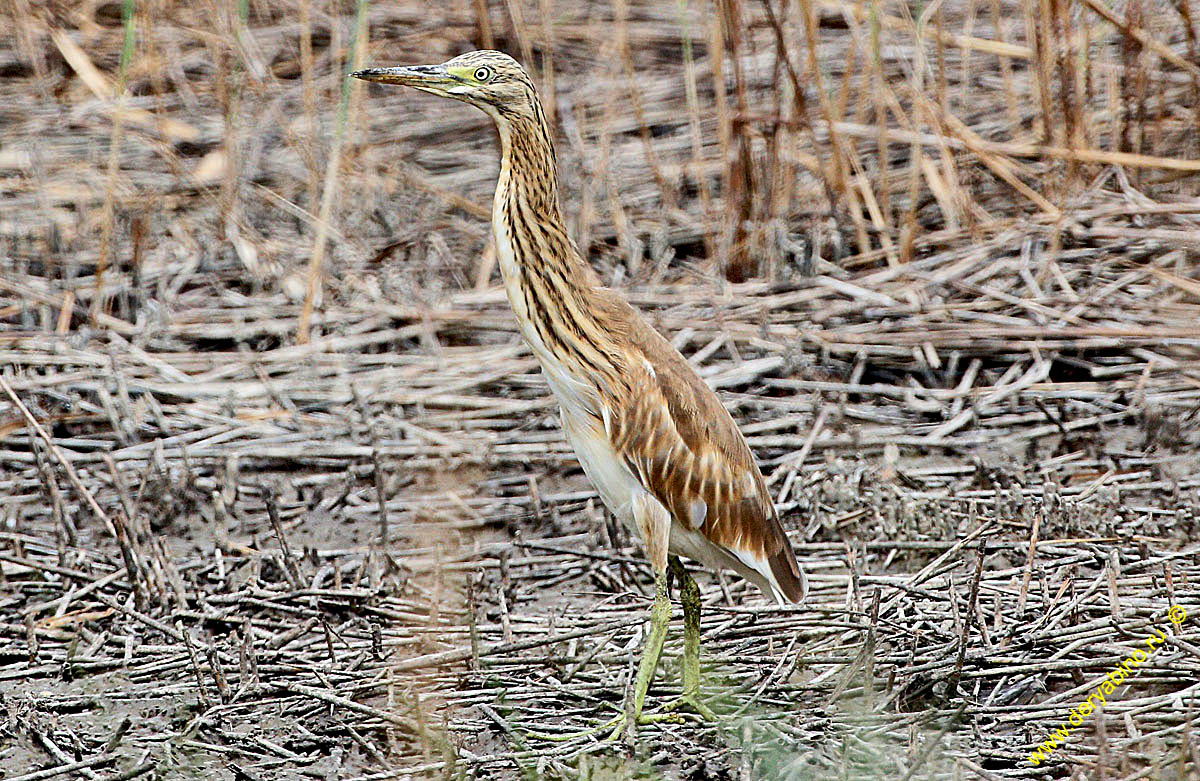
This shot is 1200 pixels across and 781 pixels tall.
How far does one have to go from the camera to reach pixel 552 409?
189 inches

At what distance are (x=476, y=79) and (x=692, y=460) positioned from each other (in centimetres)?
99

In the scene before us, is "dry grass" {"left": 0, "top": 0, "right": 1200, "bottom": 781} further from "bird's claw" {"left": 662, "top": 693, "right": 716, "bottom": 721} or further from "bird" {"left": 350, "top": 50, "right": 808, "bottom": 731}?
"bird" {"left": 350, "top": 50, "right": 808, "bottom": 731}

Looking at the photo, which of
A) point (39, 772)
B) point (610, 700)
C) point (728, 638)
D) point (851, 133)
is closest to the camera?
point (39, 772)

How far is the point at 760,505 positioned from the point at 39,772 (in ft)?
5.50

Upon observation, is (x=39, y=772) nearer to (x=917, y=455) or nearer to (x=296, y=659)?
(x=296, y=659)

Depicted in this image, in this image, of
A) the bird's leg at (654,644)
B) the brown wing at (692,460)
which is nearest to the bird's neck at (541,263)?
the brown wing at (692,460)

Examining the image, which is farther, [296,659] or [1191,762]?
[296,659]

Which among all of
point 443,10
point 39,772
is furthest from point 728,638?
point 443,10

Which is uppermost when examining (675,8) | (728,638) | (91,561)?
(675,8)

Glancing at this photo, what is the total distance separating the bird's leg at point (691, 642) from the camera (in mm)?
3367

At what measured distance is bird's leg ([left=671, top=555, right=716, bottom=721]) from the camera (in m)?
3.37

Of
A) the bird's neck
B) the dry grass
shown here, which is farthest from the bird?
the dry grass

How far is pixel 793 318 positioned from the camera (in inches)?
207

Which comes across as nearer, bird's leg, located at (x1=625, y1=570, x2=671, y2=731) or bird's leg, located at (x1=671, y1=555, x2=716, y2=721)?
bird's leg, located at (x1=625, y1=570, x2=671, y2=731)
